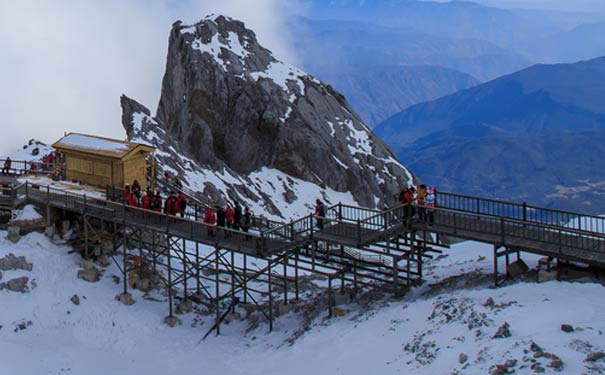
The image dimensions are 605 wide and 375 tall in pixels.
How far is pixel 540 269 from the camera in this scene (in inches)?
1120

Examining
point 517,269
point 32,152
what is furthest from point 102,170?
point 32,152

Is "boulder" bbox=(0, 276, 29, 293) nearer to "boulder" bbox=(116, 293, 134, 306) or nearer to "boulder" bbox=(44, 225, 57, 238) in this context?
"boulder" bbox=(44, 225, 57, 238)

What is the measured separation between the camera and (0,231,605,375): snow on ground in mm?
22906

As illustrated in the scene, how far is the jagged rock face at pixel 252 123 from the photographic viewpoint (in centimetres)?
8161

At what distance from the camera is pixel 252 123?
84.0m

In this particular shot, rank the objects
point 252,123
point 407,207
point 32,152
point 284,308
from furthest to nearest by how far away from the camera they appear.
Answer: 1. point 252,123
2. point 32,152
3. point 284,308
4. point 407,207

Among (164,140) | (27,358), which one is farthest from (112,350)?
(164,140)

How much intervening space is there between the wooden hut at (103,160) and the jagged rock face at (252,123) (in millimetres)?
29450

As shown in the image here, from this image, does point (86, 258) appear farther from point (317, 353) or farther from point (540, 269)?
point (540, 269)

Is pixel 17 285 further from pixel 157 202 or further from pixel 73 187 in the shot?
pixel 73 187

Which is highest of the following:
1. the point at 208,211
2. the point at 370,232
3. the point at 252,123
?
the point at 252,123

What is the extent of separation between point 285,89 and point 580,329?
74262 mm

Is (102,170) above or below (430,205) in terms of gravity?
above

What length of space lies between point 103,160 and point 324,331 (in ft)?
61.8
